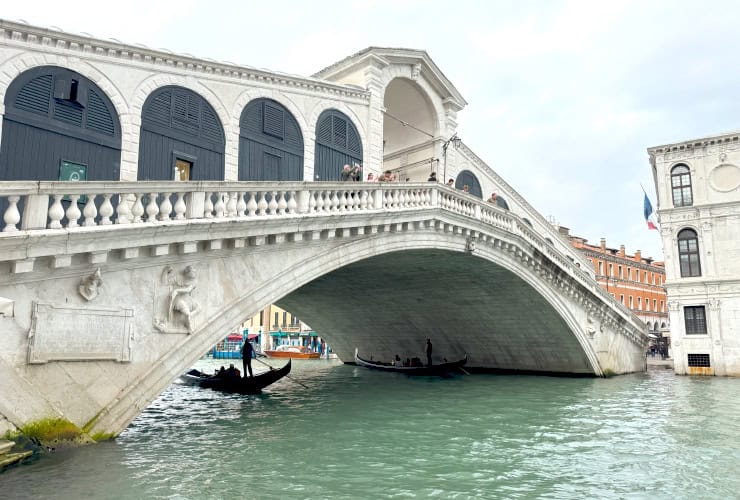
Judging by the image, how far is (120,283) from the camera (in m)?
7.41

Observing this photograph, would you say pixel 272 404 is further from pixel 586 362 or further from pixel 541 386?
pixel 586 362

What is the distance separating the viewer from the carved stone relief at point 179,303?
7.87 m

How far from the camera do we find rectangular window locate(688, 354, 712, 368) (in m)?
20.1

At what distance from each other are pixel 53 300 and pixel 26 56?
12.7 feet

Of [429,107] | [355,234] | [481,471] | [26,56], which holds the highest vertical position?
[429,107]

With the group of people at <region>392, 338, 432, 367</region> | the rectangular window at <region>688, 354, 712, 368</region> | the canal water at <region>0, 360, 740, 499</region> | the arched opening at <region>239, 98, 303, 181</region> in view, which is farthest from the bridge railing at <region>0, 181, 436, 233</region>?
the rectangular window at <region>688, 354, 712, 368</region>

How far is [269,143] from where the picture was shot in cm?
1174

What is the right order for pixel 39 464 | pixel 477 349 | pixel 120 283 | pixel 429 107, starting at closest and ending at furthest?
pixel 39 464 < pixel 120 283 < pixel 429 107 < pixel 477 349

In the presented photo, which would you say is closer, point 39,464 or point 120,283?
point 39,464

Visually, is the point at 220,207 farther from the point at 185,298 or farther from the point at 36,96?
the point at 36,96

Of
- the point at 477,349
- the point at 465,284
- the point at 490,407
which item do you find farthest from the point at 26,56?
the point at 477,349

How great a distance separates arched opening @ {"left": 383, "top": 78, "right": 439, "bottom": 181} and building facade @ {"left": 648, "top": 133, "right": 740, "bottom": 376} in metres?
9.96

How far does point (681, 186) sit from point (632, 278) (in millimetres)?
22932

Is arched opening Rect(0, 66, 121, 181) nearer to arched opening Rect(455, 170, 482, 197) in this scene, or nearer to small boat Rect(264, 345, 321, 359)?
arched opening Rect(455, 170, 482, 197)
